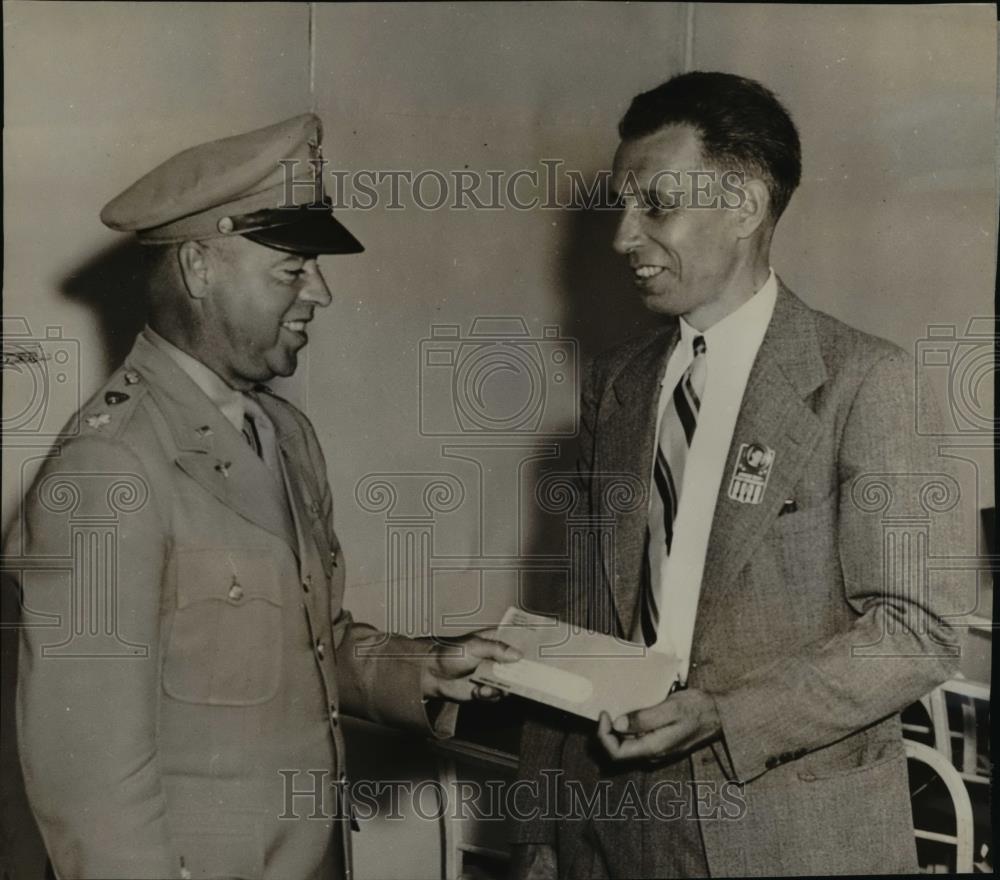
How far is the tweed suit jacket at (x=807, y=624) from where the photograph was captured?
1.97 m

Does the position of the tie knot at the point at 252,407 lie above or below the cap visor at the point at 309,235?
below

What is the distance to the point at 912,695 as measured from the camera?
2.02 m

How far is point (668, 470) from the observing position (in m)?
2.05

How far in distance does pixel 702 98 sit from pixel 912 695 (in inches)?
39.3

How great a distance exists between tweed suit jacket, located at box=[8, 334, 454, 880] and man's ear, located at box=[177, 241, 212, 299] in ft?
0.37

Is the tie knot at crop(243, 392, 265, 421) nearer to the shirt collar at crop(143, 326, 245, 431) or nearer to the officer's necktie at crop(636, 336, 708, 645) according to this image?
the shirt collar at crop(143, 326, 245, 431)

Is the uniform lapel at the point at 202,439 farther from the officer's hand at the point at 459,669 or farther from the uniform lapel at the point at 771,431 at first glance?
the uniform lapel at the point at 771,431

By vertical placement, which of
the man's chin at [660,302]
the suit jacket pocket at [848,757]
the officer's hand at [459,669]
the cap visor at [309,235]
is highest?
the cap visor at [309,235]

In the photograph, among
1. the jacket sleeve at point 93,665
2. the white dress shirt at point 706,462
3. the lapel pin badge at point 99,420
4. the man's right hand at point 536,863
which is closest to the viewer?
the jacket sleeve at point 93,665

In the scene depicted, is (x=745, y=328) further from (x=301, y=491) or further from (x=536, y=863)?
(x=536, y=863)

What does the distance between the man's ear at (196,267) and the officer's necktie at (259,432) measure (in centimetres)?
18

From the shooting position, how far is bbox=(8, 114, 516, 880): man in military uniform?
72.3 inches

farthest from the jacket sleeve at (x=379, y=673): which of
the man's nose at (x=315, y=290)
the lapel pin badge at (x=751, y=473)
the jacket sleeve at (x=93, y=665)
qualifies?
the lapel pin badge at (x=751, y=473)

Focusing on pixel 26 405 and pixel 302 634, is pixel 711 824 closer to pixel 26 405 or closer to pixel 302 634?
pixel 302 634
